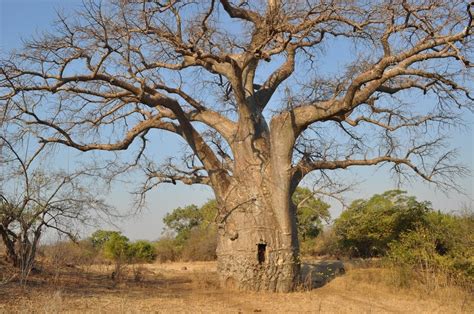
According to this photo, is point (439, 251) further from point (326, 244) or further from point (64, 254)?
point (326, 244)

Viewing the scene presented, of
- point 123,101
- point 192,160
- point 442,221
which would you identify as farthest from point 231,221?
point 442,221

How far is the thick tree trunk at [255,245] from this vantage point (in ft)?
26.9

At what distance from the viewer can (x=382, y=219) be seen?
10.7m

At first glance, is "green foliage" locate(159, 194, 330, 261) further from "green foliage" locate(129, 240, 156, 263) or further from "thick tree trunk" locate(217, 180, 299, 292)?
"thick tree trunk" locate(217, 180, 299, 292)

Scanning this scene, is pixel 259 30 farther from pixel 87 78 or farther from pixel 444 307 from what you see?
pixel 444 307

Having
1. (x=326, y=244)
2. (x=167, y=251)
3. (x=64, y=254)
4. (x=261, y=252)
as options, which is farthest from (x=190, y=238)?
(x=261, y=252)

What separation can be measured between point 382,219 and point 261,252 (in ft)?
11.5

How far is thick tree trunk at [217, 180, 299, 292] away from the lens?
820cm

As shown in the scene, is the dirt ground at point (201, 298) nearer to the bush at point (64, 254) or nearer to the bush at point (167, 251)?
the bush at point (64, 254)

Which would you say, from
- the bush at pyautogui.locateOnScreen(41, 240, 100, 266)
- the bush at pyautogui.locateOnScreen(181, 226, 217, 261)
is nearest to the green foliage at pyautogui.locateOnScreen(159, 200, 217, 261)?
the bush at pyautogui.locateOnScreen(181, 226, 217, 261)

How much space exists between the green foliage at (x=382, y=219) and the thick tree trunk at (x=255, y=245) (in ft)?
6.57

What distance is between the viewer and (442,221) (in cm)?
1030

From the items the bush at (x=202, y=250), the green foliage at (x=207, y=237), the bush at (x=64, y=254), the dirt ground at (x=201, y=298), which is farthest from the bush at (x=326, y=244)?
the bush at (x=64, y=254)

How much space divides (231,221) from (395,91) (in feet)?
12.5
